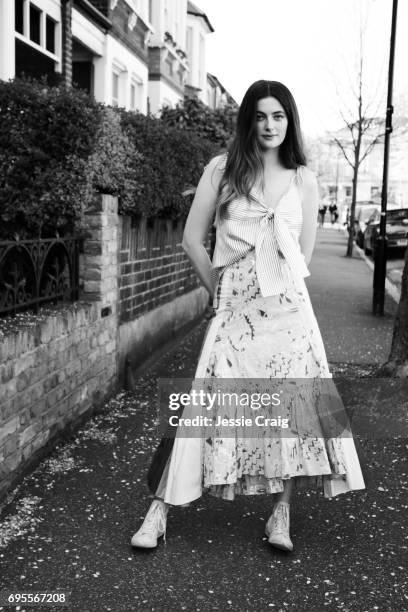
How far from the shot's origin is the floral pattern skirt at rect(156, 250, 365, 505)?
11.0 feet

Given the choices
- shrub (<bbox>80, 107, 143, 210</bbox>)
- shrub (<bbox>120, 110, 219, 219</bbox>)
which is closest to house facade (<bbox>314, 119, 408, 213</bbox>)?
shrub (<bbox>120, 110, 219, 219</bbox>)

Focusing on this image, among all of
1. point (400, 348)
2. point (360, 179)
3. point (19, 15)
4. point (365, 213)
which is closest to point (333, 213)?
point (365, 213)

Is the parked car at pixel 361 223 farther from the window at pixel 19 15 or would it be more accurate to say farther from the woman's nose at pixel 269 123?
the woman's nose at pixel 269 123

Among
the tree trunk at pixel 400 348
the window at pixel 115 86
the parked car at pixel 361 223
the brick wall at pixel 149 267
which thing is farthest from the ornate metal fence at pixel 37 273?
the parked car at pixel 361 223

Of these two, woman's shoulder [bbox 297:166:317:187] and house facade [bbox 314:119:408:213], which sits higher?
house facade [bbox 314:119:408:213]

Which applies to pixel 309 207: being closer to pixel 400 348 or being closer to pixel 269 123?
pixel 269 123

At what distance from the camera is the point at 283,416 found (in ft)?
11.2

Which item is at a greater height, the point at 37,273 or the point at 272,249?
the point at 272,249

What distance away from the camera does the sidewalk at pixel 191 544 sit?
3.06 meters

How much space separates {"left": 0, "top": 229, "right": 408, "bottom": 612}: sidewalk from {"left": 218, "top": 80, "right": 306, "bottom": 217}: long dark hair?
1526 mm

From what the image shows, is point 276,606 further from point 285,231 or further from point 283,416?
point 285,231

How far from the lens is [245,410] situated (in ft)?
11.1

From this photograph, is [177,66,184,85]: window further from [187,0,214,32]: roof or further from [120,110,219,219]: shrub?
[120,110,219,219]: shrub

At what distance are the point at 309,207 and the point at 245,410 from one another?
3.15 ft
